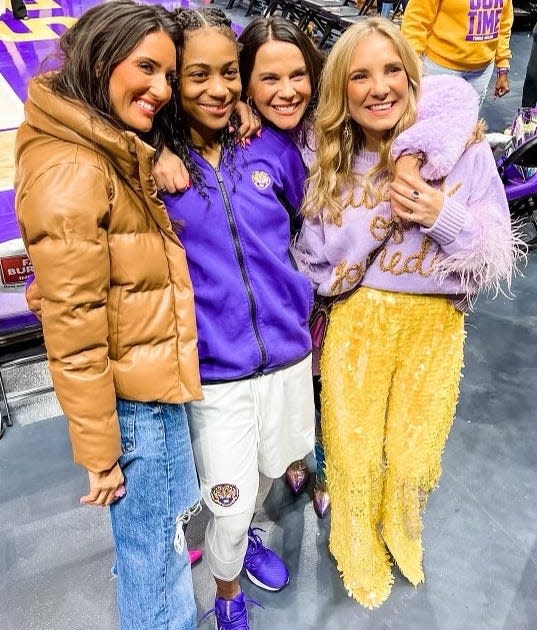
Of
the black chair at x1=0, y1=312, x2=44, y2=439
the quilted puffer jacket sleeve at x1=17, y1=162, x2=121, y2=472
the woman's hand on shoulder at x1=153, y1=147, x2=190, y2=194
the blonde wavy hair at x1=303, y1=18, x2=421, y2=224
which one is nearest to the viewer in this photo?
the quilted puffer jacket sleeve at x1=17, y1=162, x2=121, y2=472

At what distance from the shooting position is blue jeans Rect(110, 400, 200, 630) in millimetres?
1441

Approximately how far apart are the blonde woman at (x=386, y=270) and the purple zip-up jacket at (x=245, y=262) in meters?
0.11

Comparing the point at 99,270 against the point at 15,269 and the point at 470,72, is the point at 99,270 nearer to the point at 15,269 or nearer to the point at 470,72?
the point at 15,269

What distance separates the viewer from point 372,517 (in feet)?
6.66

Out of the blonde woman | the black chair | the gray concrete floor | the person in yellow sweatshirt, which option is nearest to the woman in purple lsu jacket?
the blonde woman

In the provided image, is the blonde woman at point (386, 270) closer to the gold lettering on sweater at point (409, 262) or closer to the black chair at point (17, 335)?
the gold lettering on sweater at point (409, 262)

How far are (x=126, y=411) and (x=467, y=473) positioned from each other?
155 cm

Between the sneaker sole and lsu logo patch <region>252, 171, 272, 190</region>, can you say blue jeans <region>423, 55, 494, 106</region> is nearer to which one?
→ lsu logo patch <region>252, 171, 272, 190</region>

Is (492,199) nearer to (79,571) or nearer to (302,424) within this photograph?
(302,424)

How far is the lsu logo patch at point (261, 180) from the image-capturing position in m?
1.52

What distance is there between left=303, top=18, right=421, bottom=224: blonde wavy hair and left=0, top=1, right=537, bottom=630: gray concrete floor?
121 cm

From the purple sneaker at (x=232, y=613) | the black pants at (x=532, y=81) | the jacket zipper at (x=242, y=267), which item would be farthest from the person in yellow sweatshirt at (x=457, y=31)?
the purple sneaker at (x=232, y=613)

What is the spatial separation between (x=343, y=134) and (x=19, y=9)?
686 cm

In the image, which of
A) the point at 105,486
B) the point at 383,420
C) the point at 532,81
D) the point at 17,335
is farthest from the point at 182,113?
the point at 532,81
